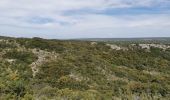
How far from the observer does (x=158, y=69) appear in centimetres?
3831

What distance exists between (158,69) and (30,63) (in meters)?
16.3

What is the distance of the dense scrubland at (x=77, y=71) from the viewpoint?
18.8 meters

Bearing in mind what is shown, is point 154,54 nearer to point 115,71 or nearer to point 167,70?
point 167,70

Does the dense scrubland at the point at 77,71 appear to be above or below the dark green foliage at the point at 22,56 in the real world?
below

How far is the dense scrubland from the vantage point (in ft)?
61.7

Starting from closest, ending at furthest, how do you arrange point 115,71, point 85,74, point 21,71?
point 21,71 → point 85,74 → point 115,71

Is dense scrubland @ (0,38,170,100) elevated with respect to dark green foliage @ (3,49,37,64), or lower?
lower

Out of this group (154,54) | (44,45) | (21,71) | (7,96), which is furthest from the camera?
(154,54)

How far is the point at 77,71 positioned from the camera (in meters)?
29.2

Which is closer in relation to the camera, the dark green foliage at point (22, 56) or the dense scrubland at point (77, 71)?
the dense scrubland at point (77, 71)

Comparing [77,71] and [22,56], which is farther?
[22,56]

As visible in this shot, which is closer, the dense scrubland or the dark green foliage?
the dense scrubland

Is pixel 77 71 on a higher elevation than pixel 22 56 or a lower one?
lower

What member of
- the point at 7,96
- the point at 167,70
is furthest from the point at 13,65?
the point at 167,70
